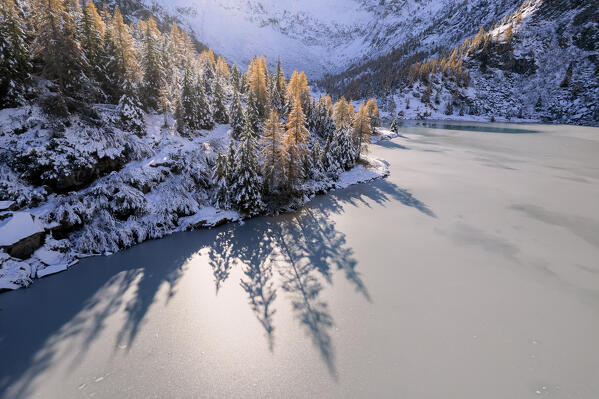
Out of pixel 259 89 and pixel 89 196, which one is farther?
pixel 259 89

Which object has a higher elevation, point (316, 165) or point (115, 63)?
point (115, 63)

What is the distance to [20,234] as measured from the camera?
636 inches

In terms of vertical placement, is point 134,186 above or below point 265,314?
above

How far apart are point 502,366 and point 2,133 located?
1375 inches

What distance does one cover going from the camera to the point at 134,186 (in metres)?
22.6

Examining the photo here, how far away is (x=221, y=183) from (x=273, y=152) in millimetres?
5971

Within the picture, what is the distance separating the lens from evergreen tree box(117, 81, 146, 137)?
1045 inches

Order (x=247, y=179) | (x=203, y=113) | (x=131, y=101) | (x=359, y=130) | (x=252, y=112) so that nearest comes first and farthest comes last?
(x=247, y=179), (x=131, y=101), (x=203, y=113), (x=252, y=112), (x=359, y=130)

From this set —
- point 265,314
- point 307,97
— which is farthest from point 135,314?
point 307,97

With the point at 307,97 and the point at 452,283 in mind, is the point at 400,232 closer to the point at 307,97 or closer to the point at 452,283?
the point at 452,283

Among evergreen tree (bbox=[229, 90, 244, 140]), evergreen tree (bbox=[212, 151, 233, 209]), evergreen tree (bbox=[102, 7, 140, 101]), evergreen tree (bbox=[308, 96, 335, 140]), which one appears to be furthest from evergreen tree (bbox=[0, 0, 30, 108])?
evergreen tree (bbox=[308, 96, 335, 140])

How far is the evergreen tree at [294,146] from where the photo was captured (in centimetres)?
2609

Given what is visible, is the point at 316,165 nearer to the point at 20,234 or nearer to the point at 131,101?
the point at 131,101

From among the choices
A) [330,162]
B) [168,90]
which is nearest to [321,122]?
[330,162]
